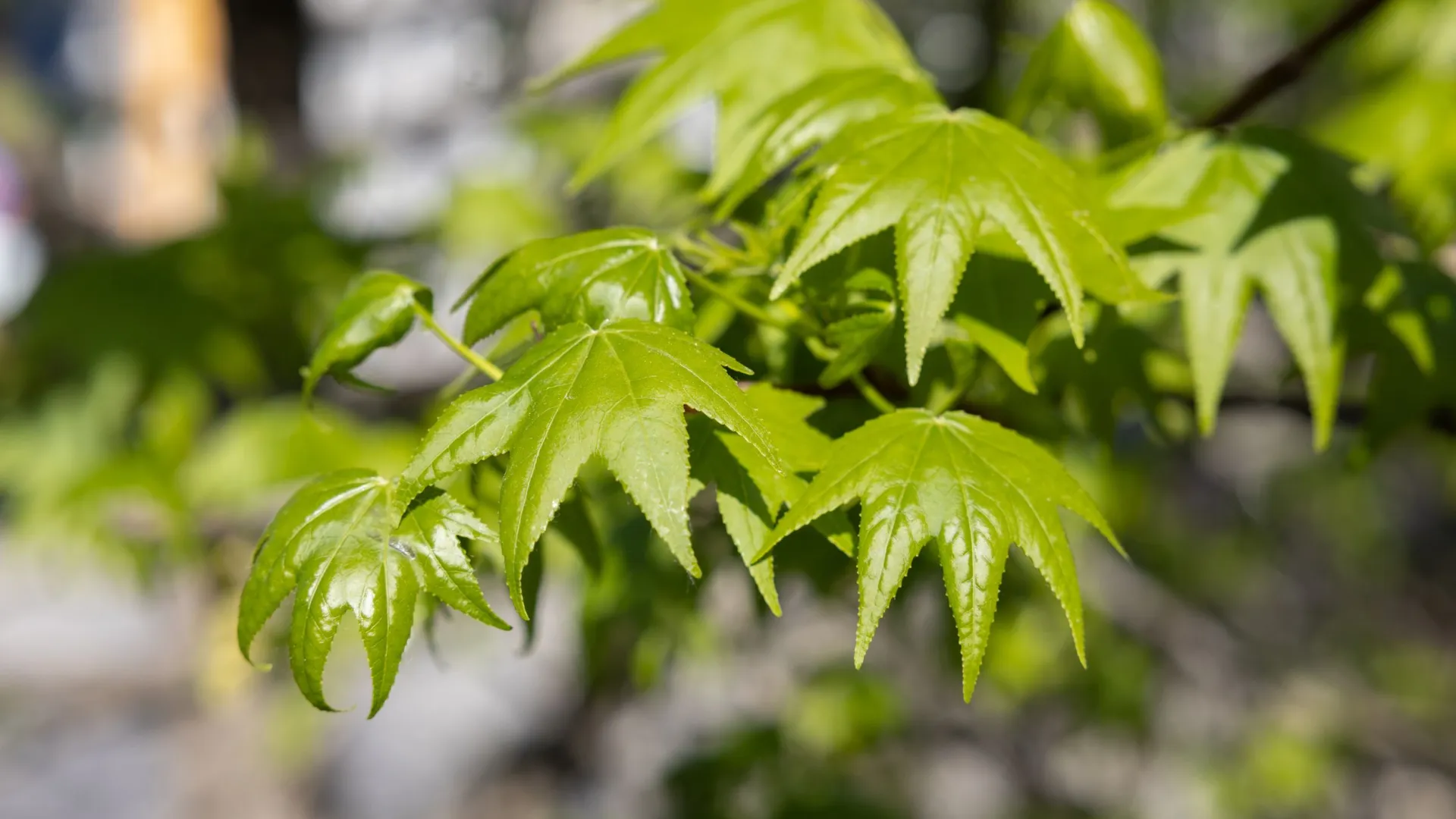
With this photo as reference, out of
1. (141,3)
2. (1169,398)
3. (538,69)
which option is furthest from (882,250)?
(538,69)

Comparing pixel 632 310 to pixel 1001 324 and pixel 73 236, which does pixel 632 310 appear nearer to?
pixel 1001 324

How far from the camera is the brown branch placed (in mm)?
812

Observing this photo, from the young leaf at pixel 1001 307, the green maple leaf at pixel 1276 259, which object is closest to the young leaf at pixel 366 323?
the young leaf at pixel 1001 307

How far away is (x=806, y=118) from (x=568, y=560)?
1188mm

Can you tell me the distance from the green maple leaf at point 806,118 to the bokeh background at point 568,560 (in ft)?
0.96

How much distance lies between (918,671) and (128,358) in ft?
6.87

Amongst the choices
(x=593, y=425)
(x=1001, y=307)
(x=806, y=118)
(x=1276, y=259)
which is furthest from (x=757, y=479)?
(x=1276, y=259)

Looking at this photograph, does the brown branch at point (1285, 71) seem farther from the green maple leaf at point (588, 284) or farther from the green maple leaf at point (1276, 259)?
the green maple leaf at point (588, 284)

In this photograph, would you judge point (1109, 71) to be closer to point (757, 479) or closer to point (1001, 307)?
point (1001, 307)

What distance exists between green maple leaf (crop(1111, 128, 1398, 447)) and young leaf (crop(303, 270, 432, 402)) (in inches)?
21.3

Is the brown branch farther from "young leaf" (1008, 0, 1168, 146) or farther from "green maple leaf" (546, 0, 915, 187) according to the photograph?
"green maple leaf" (546, 0, 915, 187)

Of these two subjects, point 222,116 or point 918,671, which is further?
point 918,671

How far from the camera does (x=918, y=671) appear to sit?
9.41 ft

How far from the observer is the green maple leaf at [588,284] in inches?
24.5
